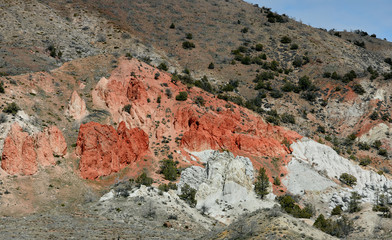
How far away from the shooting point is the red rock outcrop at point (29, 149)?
35.0 m

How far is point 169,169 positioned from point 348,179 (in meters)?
23.7

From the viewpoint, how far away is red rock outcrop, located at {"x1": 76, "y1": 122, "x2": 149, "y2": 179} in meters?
40.9

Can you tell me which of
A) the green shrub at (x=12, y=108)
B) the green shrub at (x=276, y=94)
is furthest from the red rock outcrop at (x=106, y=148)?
the green shrub at (x=276, y=94)

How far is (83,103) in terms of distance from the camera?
47.7 m

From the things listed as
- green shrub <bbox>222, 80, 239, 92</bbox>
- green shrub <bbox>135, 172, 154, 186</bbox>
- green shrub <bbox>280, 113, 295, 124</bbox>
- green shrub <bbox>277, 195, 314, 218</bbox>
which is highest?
green shrub <bbox>222, 80, 239, 92</bbox>

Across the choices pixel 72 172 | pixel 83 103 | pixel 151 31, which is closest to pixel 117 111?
pixel 83 103

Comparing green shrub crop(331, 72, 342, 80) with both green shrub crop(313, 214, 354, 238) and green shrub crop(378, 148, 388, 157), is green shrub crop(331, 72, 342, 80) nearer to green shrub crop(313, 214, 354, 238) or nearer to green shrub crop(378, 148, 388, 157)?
green shrub crop(378, 148, 388, 157)

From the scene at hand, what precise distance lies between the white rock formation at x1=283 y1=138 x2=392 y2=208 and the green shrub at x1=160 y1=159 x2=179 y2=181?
1428 cm

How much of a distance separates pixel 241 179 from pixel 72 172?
718 inches

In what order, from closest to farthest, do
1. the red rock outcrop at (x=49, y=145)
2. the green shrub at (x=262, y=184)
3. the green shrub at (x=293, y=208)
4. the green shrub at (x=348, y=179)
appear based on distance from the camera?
the red rock outcrop at (x=49, y=145) < the green shrub at (x=293, y=208) < the green shrub at (x=262, y=184) < the green shrub at (x=348, y=179)

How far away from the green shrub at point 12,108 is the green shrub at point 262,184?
27.3m

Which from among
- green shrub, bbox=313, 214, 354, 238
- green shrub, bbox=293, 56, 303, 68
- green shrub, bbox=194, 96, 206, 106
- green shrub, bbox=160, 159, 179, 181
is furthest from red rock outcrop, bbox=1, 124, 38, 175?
green shrub, bbox=293, 56, 303, 68

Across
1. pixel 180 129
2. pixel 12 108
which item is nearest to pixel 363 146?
pixel 180 129

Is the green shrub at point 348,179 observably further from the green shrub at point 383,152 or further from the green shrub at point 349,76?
the green shrub at point 349,76
